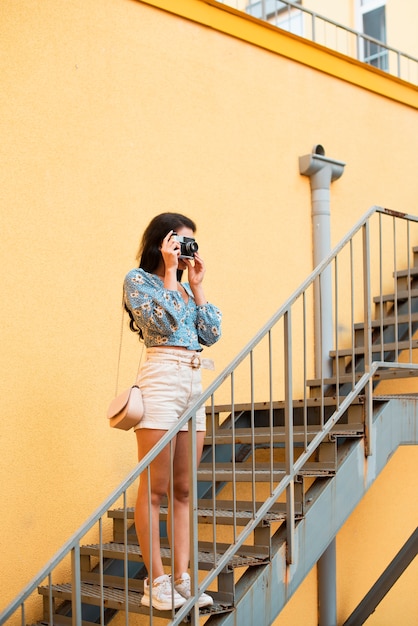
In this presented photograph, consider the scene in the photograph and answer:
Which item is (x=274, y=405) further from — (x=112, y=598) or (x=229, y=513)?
(x=112, y=598)

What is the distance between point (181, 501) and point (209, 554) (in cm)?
48

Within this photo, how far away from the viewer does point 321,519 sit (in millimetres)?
3842

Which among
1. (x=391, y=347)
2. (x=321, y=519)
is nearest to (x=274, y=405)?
(x=391, y=347)

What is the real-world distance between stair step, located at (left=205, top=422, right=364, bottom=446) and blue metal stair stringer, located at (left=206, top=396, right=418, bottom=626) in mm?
68

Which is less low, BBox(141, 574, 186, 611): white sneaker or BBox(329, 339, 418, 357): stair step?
BBox(329, 339, 418, 357): stair step

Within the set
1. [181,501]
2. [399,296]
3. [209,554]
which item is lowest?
[209,554]

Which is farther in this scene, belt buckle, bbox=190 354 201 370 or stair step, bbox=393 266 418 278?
stair step, bbox=393 266 418 278

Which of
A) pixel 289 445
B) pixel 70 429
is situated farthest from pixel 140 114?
pixel 289 445

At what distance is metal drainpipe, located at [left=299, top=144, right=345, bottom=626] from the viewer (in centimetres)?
581

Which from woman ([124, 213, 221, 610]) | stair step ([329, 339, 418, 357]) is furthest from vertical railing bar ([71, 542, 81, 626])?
stair step ([329, 339, 418, 357])

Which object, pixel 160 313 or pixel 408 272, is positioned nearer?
pixel 160 313

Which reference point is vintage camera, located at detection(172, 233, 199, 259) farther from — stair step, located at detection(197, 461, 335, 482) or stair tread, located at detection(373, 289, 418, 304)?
stair tread, located at detection(373, 289, 418, 304)

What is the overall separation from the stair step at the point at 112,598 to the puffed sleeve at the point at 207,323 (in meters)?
0.98

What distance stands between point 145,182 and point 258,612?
2372 millimetres
